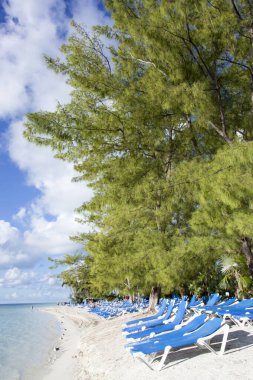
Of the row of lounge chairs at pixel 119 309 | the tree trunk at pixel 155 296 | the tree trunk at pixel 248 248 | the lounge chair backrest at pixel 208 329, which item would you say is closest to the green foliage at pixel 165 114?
the tree trunk at pixel 248 248

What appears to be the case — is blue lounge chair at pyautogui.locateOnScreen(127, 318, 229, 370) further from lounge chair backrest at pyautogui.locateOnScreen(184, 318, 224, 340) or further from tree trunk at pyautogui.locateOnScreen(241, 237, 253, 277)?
tree trunk at pyautogui.locateOnScreen(241, 237, 253, 277)

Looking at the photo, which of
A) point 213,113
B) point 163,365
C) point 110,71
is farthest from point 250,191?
point 110,71

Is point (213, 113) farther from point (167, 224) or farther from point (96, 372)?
point (96, 372)

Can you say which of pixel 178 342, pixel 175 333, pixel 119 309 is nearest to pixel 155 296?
pixel 175 333

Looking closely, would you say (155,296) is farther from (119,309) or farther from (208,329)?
(119,309)

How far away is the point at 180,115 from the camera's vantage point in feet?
28.5

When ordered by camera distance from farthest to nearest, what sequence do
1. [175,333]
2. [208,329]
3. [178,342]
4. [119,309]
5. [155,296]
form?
[119,309]
[155,296]
[175,333]
[208,329]
[178,342]

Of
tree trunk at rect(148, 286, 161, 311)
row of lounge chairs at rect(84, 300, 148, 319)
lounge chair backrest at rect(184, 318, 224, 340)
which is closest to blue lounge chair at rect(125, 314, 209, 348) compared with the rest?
lounge chair backrest at rect(184, 318, 224, 340)

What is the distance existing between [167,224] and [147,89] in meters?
4.88

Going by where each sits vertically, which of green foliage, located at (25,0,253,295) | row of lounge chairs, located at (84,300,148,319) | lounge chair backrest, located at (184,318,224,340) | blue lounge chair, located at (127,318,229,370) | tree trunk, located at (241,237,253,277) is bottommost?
row of lounge chairs, located at (84,300,148,319)

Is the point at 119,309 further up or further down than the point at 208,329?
further down

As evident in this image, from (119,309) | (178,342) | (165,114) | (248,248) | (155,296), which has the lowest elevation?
(119,309)

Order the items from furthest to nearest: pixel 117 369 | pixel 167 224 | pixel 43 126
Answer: pixel 167 224 < pixel 43 126 < pixel 117 369

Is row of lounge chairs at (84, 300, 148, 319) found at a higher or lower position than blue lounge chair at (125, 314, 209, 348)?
lower
